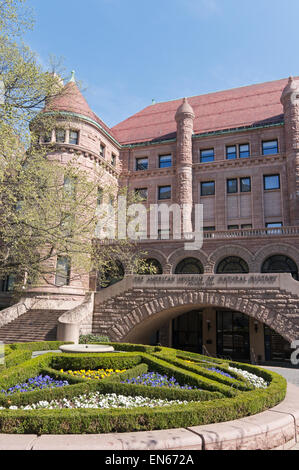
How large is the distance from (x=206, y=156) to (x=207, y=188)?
3.33m

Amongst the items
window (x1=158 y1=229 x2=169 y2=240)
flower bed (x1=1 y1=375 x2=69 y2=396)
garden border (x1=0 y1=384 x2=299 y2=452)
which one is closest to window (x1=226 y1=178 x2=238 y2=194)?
window (x1=158 y1=229 x2=169 y2=240)

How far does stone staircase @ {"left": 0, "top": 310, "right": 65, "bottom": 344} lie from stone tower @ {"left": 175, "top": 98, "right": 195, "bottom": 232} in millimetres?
14490

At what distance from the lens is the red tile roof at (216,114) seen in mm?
34031

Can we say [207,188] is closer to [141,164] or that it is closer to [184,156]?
[184,156]

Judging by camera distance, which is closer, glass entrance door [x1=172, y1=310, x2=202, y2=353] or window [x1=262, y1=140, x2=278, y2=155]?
glass entrance door [x1=172, y1=310, x2=202, y2=353]

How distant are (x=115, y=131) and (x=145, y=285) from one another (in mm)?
25217

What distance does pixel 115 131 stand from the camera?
41.0 metres

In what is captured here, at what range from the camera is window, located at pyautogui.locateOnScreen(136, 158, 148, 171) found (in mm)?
35844

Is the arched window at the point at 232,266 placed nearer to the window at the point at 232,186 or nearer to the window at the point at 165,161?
Result: the window at the point at 232,186

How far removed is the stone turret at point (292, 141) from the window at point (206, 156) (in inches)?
274

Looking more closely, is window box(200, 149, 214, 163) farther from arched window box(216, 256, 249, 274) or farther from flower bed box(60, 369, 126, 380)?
flower bed box(60, 369, 126, 380)

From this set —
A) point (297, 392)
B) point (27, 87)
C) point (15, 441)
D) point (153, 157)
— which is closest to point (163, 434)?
point (15, 441)

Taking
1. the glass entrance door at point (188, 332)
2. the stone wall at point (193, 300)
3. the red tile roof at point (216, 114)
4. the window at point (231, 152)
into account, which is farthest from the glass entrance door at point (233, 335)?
the red tile roof at point (216, 114)
